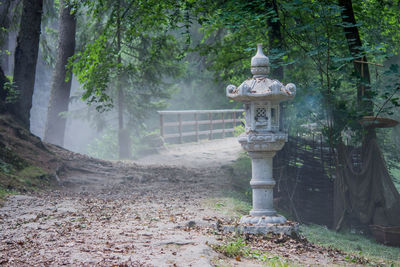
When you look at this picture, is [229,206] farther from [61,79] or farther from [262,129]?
[61,79]

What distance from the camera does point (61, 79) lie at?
610 inches

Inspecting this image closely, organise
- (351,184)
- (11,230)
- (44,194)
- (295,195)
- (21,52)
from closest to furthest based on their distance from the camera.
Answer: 1. (11,230)
2. (44,194)
3. (351,184)
4. (295,195)
5. (21,52)

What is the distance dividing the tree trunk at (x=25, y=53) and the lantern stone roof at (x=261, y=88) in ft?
23.8

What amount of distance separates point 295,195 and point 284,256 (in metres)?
5.49

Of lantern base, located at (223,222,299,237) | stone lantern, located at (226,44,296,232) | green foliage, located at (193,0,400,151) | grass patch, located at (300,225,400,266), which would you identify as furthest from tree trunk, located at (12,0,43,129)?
lantern base, located at (223,222,299,237)

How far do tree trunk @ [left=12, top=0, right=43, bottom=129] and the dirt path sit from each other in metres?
2.24

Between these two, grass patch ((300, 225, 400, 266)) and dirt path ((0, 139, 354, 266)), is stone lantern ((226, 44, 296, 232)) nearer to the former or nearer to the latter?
dirt path ((0, 139, 354, 266))

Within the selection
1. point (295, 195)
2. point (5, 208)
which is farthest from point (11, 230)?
point (295, 195)

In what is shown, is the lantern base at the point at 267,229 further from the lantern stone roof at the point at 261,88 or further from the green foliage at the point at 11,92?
the green foliage at the point at 11,92

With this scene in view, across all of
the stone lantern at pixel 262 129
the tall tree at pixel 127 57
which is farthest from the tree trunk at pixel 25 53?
the stone lantern at pixel 262 129

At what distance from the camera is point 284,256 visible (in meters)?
5.36

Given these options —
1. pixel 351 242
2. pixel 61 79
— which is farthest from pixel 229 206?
pixel 61 79

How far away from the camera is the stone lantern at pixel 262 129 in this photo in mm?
6219

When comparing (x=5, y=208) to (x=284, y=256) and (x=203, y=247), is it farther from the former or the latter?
(x=284, y=256)
